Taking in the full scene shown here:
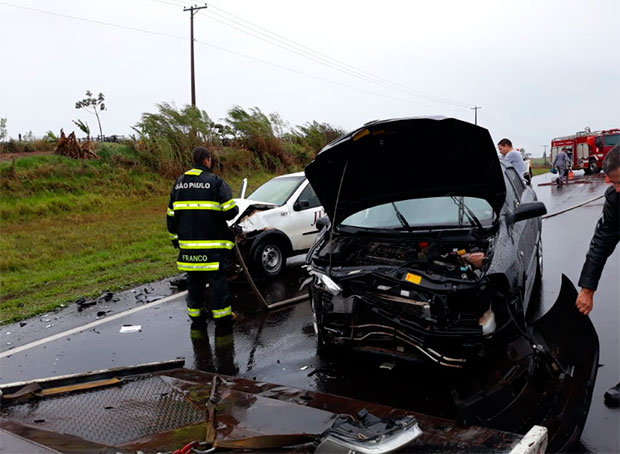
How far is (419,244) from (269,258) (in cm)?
361

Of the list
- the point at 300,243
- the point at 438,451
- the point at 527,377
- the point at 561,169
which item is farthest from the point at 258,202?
the point at 561,169

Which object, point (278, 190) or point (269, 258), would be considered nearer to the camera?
point (269, 258)

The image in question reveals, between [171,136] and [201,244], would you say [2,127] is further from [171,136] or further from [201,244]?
[201,244]

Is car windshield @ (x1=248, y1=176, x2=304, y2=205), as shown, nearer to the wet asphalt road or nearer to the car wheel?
the car wheel

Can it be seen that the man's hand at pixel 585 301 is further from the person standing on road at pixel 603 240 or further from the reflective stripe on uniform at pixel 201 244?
the reflective stripe on uniform at pixel 201 244

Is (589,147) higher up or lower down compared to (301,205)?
higher up

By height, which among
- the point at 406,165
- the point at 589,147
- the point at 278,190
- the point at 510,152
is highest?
the point at 589,147

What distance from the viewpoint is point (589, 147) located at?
3045 cm

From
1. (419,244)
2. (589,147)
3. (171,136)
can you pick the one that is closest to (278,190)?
(419,244)

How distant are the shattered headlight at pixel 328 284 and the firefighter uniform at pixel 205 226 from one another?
57.7 inches

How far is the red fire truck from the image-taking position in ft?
97.2

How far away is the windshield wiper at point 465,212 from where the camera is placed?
4633 millimetres

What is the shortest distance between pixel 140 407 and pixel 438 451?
7.16ft

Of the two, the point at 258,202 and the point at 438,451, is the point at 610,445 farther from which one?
the point at 258,202
